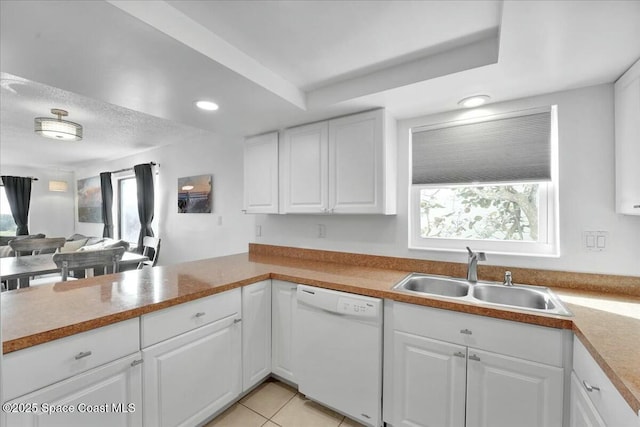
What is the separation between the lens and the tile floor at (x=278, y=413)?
1.67 metres

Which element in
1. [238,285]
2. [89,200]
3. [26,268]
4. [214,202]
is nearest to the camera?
[238,285]

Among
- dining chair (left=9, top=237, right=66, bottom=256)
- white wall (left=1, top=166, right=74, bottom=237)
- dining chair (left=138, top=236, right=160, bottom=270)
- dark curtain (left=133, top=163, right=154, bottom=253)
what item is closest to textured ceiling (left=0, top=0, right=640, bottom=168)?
dining chair (left=138, top=236, right=160, bottom=270)

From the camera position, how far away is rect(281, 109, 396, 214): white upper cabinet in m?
1.94

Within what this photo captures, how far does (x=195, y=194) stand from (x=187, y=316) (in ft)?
7.85

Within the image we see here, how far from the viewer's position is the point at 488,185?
1.88 meters

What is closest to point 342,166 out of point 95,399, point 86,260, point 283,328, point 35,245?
point 283,328

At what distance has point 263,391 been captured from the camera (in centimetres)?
196

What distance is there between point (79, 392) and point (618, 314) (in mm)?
2277

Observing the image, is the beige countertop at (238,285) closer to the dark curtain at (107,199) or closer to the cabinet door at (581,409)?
the cabinet door at (581,409)

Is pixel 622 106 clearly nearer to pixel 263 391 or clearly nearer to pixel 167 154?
pixel 263 391

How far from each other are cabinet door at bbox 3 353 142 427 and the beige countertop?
20 cm

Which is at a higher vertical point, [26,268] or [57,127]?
[57,127]

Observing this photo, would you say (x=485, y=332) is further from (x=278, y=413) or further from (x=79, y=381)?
(x=79, y=381)

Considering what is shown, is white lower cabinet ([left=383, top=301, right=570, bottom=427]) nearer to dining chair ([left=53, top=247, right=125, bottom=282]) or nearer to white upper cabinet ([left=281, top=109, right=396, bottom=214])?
white upper cabinet ([left=281, top=109, right=396, bottom=214])
